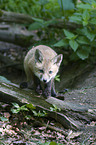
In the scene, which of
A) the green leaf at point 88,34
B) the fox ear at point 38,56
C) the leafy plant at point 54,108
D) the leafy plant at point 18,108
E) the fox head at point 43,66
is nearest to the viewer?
the leafy plant at point 18,108

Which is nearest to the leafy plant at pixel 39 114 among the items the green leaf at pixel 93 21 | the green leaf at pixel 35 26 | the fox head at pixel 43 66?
the fox head at pixel 43 66

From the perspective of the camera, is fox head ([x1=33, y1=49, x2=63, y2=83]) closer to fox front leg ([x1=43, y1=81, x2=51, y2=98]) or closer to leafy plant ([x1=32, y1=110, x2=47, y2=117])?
fox front leg ([x1=43, y1=81, x2=51, y2=98])

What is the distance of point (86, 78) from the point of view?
Result: 20.6 ft

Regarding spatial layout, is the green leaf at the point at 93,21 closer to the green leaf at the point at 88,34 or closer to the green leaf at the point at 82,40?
the green leaf at the point at 88,34

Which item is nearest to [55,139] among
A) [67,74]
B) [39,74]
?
[39,74]

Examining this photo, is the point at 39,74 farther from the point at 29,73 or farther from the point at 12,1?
the point at 12,1


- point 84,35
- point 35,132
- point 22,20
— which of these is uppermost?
point 22,20

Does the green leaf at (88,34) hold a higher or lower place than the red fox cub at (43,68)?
higher

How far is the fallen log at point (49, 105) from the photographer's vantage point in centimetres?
351

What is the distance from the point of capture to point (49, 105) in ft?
12.1

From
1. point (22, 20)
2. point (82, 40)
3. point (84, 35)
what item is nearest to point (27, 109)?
point (82, 40)

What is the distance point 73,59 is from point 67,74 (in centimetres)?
58

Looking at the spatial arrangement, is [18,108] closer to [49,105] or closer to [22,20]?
[49,105]

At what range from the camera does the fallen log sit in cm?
351
